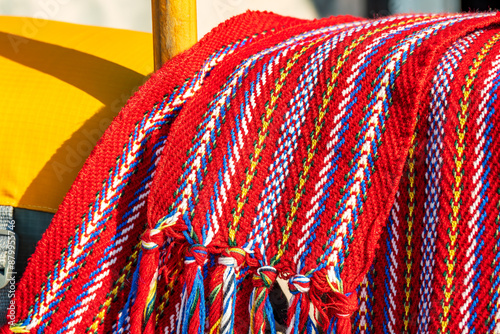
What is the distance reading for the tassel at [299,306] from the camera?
47 centimetres

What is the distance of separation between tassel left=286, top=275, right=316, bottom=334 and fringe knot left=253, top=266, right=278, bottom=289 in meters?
0.02

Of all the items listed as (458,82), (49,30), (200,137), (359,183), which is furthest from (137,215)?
(49,30)

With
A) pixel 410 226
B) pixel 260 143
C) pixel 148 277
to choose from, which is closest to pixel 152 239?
pixel 148 277

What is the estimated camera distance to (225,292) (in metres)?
0.49

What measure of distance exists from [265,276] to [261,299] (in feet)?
0.08

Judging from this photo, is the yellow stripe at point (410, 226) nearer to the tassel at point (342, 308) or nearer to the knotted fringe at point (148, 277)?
the tassel at point (342, 308)

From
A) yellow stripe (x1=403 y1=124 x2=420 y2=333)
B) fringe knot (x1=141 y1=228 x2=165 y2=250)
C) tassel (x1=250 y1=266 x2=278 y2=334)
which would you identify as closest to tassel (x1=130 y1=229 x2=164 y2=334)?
fringe knot (x1=141 y1=228 x2=165 y2=250)

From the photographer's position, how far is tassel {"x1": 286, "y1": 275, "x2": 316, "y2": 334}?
1.54 ft

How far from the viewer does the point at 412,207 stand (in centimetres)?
51

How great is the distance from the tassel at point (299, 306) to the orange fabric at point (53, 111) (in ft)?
1.04

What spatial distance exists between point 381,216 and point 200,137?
219mm

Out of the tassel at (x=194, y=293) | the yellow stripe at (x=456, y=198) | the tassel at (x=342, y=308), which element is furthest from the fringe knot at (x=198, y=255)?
the yellow stripe at (x=456, y=198)

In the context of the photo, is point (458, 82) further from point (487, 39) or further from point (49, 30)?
point (49, 30)

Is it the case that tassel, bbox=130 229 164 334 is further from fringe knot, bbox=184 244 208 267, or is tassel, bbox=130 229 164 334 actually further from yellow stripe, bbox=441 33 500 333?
yellow stripe, bbox=441 33 500 333
